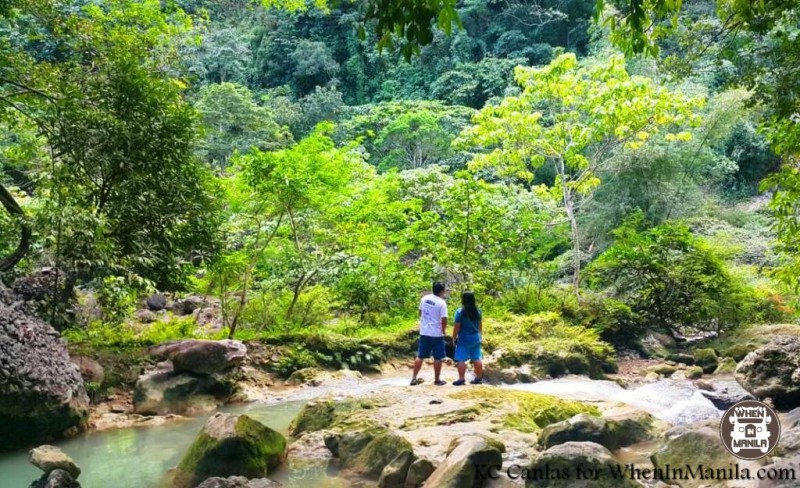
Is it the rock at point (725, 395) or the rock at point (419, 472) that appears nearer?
the rock at point (419, 472)

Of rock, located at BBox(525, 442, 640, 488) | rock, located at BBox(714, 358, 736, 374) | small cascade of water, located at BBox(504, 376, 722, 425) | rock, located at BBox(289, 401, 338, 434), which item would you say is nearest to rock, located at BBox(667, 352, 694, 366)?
rock, located at BBox(714, 358, 736, 374)

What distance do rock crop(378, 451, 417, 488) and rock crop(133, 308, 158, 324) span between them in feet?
38.4

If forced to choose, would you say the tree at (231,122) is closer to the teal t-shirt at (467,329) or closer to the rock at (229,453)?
the teal t-shirt at (467,329)

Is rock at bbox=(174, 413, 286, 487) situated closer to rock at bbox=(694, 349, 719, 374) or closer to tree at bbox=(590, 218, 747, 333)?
rock at bbox=(694, 349, 719, 374)

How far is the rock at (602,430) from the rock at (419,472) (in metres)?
1.16

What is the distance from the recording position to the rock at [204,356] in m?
8.51

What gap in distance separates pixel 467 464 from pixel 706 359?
27.2 ft

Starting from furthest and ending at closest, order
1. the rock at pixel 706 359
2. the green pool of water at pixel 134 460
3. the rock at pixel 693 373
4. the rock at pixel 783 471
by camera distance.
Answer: the rock at pixel 706 359, the rock at pixel 693 373, the green pool of water at pixel 134 460, the rock at pixel 783 471

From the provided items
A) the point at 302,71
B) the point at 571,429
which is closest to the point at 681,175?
the point at 571,429

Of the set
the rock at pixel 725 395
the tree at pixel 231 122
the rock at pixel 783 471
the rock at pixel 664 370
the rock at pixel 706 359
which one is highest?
the tree at pixel 231 122

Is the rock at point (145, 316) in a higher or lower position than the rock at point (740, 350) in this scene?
higher

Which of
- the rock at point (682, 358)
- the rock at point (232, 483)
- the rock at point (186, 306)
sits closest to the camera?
the rock at point (232, 483)

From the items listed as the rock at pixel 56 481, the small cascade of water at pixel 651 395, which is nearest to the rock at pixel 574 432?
the small cascade of water at pixel 651 395

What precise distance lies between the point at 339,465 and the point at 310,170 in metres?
6.43
